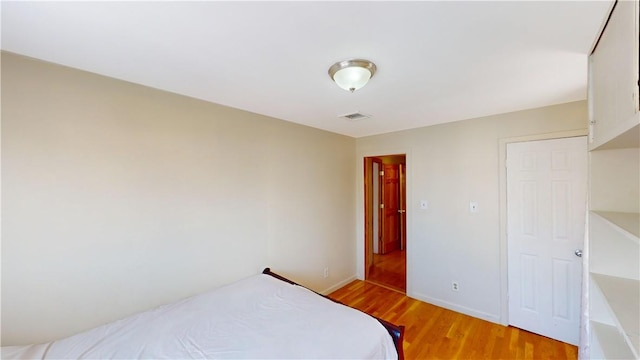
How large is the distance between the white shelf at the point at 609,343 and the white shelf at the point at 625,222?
593mm

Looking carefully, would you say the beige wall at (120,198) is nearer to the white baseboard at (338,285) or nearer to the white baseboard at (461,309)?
the white baseboard at (338,285)

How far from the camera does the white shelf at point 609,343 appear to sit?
3.93ft

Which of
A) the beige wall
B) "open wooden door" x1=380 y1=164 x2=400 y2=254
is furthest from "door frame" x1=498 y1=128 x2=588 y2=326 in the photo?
"open wooden door" x1=380 y1=164 x2=400 y2=254

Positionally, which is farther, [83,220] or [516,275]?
[516,275]

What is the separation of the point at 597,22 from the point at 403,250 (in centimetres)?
506

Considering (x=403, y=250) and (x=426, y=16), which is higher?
(x=426, y=16)

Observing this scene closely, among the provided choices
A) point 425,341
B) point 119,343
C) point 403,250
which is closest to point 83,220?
point 119,343

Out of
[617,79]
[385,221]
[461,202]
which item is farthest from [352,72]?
[385,221]

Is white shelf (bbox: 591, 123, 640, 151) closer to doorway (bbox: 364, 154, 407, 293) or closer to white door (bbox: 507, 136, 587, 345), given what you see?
white door (bbox: 507, 136, 587, 345)

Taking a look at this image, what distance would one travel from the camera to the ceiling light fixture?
1.50 meters

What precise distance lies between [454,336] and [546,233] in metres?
1.35

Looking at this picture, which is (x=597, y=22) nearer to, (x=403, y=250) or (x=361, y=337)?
(x=361, y=337)

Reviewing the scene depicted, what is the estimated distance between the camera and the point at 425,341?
2.41 m

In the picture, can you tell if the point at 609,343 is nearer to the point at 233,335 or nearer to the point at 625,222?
the point at 625,222
